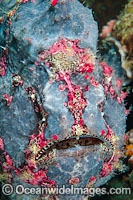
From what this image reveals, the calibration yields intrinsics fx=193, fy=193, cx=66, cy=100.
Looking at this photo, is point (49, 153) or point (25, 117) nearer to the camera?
point (49, 153)

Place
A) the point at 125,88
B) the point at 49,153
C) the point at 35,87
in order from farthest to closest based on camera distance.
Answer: the point at 125,88 < the point at 35,87 < the point at 49,153

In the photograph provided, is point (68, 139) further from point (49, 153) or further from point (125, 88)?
point (125, 88)

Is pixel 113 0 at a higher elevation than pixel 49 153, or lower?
higher

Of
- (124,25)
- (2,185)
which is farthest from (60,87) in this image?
(124,25)

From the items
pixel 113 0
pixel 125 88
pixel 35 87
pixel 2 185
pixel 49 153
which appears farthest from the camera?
pixel 113 0

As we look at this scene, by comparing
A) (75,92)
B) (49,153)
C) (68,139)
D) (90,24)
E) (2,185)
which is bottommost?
(2,185)

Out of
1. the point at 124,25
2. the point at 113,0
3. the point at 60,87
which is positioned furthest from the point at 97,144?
the point at 113,0

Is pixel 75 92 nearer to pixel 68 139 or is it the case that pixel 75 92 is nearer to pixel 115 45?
pixel 68 139
